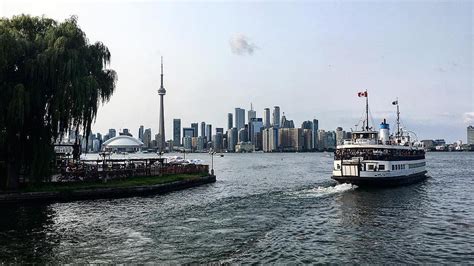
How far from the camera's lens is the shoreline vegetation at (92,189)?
43438 mm

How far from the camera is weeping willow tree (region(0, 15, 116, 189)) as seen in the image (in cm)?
4231

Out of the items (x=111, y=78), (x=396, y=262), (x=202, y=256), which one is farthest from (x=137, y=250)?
(x=111, y=78)

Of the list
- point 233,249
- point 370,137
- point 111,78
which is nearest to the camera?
point 233,249

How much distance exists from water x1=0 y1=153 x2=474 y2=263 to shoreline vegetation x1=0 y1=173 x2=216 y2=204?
2364mm

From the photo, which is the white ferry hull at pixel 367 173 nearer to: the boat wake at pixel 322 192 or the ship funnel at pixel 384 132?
the boat wake at pixel 322 192

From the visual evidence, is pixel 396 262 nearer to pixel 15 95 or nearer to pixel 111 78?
pixel 15 95

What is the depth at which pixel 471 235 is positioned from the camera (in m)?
32.3

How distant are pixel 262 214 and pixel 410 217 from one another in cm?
1380

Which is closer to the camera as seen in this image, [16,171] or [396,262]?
[396,262]

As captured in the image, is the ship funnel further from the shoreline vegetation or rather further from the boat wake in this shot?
the shoreline vegetation

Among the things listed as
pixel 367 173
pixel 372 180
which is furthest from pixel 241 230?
pixel 372 180

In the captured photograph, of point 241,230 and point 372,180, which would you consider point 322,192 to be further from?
point 241,230

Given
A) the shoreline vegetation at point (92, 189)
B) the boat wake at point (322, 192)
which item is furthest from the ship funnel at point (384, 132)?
the shoreline vegetation at point (92, 189)

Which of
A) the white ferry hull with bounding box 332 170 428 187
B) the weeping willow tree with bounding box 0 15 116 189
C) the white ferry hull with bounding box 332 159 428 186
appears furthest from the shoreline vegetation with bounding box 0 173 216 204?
the white ferry hull with bounding box 332 170 428 187
